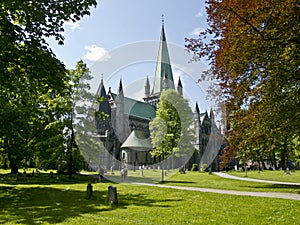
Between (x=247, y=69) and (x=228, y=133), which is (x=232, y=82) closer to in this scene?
(x=247, y=69)

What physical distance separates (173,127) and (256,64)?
26.4 m

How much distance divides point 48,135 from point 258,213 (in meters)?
21.3

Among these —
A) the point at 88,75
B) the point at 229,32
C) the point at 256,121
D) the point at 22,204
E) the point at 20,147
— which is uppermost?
the point at 88,75

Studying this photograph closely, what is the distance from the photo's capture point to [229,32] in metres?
11.5

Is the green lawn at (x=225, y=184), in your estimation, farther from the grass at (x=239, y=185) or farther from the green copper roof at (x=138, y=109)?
the green copper roof at (x=138, y=109)

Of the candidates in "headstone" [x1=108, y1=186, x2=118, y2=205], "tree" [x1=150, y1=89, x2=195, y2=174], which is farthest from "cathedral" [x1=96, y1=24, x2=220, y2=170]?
"headstone" [x1=108, y1=186, x2=118, y2=205]

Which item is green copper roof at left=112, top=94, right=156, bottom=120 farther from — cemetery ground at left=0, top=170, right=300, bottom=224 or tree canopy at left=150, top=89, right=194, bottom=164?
cemetery ground at left=0, top=170, right=300, bottom=224

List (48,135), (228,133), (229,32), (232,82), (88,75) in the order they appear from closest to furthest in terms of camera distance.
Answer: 1. (229,32)
2. (232,82)
3. (228,133)
4. (48,135)
5. (88,75)

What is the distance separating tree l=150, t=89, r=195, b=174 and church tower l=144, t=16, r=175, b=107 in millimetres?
27104

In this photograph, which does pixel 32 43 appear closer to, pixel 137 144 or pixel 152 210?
pixel 152 210

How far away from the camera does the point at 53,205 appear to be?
11898mm

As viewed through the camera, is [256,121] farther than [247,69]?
Yes

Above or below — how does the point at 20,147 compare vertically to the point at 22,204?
above

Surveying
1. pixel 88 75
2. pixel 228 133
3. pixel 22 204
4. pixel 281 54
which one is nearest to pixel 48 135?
pixel 88 75
